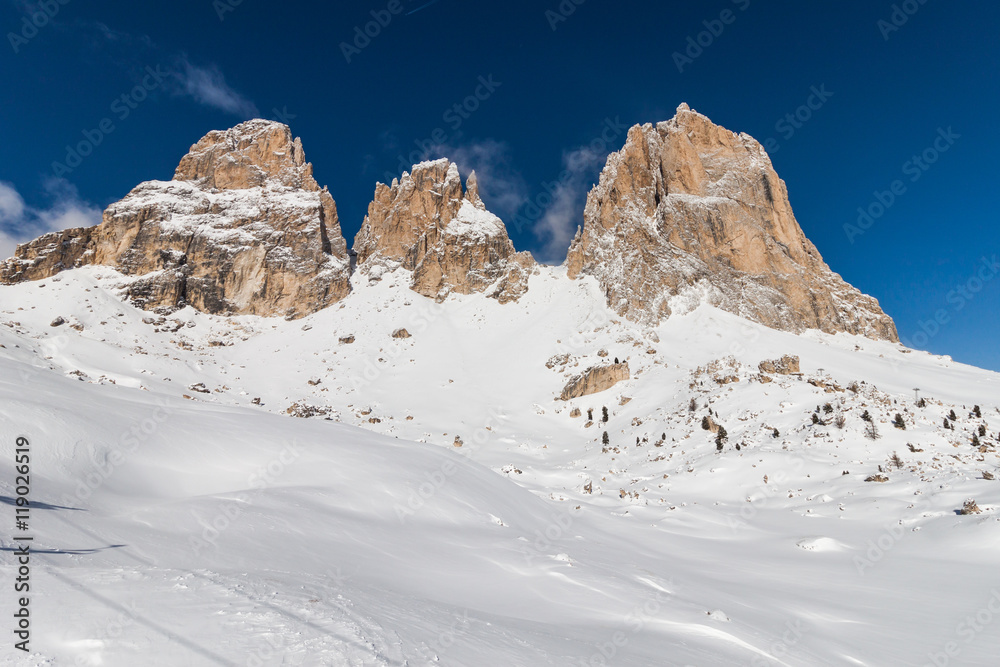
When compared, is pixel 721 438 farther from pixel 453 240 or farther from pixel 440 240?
pixel 440 240

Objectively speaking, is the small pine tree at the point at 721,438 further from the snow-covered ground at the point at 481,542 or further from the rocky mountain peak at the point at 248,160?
the rocky mountain peak at the point at 248,160

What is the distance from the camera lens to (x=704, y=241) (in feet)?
200

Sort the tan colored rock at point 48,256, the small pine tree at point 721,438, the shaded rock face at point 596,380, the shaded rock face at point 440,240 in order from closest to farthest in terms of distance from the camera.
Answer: the small pine tree at point 721,438 → the shaded rock face at point 596,380 → the tan colored rock at point 48,256 → the shaded rock face at point 440,240

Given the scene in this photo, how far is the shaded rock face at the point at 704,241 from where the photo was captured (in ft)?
185

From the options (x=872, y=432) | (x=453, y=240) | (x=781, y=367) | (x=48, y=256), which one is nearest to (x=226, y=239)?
(x=48, y=256)

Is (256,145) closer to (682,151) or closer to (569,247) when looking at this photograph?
(569,247)

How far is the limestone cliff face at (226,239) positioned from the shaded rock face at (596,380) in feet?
137

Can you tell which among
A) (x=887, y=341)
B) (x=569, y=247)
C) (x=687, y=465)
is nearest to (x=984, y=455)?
(x=687, y=465)

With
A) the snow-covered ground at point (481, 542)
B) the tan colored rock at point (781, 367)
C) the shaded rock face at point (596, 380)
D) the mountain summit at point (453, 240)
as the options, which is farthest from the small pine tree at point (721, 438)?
the mountain summit at point (453, 240)

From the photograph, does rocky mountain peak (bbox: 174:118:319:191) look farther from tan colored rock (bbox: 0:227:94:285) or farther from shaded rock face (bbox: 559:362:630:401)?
shaded rock face (bbox: 559:362:630:401)

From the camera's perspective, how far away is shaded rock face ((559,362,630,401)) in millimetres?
42406

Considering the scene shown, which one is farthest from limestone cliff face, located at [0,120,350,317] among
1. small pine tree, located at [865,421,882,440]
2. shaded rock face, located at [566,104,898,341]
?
small pine tree, located at [865,421,882,440]

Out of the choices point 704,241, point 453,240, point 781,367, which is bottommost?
point 781,367

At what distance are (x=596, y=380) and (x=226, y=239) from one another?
189 ft
